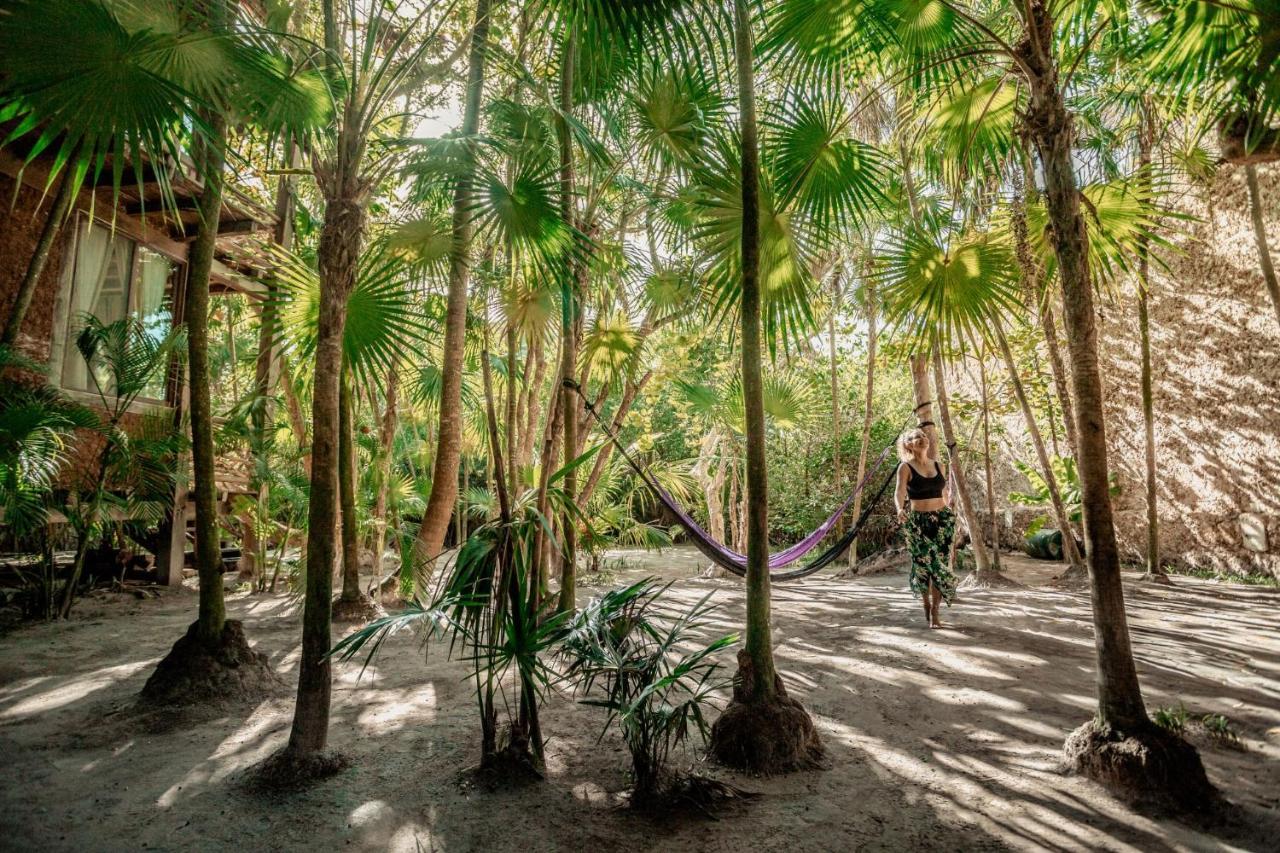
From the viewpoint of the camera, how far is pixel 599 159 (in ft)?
9.17

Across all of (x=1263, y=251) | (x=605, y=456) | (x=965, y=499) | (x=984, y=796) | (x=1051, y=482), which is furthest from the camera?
(x=605, y=456)

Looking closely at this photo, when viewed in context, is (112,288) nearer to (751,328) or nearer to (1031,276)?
(751,328)

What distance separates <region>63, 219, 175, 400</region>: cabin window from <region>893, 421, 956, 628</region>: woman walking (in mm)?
5676

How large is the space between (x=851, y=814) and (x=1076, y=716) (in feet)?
4.01

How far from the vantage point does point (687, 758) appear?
2.40m

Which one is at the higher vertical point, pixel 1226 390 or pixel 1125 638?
pixel 1226 390

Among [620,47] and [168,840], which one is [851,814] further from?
[620,47]

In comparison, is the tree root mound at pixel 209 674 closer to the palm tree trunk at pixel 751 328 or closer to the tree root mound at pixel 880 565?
the palm tree trunk at pixel 751 328

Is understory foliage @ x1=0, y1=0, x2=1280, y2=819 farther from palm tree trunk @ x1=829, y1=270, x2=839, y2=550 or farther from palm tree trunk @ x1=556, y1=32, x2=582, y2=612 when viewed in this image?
palm tree trunk @ x1=829, y1=270, x2=839, y2=550

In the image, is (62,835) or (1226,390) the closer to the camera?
(62,835)

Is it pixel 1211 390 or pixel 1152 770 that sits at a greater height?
pixel 1211 390

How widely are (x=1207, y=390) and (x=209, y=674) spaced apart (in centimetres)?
744

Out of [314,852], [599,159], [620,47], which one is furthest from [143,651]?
[620,47]

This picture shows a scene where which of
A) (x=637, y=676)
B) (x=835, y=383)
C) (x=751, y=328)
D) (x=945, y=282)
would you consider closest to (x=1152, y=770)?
(x=637, y=676)
